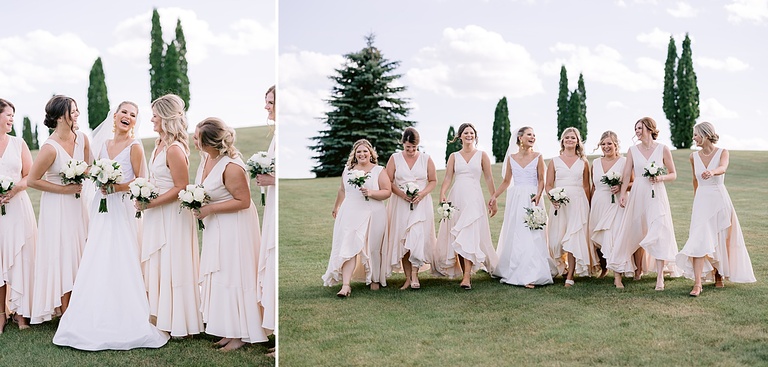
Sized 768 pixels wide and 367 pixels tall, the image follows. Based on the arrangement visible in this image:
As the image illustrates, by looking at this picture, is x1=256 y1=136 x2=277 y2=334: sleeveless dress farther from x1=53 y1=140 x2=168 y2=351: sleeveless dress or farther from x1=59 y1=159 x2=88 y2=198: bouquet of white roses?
x1=59 y1=159 x2=88 y2=198: bouquet of white roses

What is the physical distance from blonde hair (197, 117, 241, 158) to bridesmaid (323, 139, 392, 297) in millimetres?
2617

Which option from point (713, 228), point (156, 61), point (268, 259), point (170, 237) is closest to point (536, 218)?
point (713, 228)

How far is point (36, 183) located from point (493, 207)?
18.3 ft

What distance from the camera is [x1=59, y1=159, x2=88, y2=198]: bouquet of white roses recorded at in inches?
278

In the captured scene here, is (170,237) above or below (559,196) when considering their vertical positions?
below

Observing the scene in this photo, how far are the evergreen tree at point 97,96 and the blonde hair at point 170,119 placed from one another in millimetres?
34854

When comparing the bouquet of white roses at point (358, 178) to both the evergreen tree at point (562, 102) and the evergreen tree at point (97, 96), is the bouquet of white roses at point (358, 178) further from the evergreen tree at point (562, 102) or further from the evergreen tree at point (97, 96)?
the evergreen tree at point (97, 96)

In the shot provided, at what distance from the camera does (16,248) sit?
748 cm

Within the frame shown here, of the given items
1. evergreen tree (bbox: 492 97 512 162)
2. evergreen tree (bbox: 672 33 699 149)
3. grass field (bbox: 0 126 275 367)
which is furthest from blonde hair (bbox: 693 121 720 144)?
evergreen tree (bbox: 672 33 699 149)

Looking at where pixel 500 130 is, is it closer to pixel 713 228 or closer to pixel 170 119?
pixel 713 228

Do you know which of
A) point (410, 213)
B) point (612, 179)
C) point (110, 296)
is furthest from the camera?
point (410, 213)

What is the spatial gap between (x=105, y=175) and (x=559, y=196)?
18.3 ft

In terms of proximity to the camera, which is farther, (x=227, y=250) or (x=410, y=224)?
(x=410, y=224)

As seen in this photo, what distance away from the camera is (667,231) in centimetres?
891
